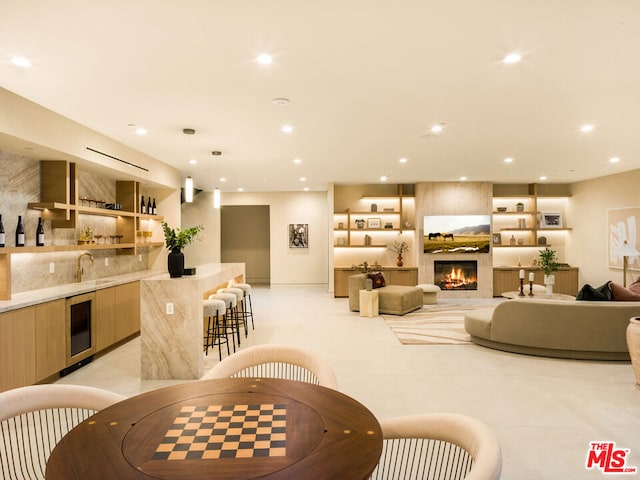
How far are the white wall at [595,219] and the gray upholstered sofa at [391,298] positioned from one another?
4.27 m

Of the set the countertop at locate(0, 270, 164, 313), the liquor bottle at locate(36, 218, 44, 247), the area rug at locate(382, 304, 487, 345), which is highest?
the liquor bottle at locate(36, 218, 44, 247)

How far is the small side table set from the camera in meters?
7.28

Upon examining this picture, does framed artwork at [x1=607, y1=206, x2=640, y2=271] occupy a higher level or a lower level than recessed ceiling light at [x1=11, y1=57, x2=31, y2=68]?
lower

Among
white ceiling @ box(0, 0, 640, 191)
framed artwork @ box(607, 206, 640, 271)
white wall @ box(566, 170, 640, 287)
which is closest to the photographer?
white ceiling @ box(0, 0, 640, 191)

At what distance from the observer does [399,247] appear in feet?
33.1

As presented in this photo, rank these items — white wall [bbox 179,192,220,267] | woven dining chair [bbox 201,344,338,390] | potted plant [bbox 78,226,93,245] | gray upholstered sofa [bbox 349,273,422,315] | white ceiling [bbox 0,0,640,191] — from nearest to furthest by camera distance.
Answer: woven dining chair [bbox 201,344,338,390] < white ceiling [bbox 0,0,640,191] < potted plant [bbox 78,226,93,245] < gray upholstered sofa [bbox 349,273,422,315] < white wall [bbox 179,192,220,267]

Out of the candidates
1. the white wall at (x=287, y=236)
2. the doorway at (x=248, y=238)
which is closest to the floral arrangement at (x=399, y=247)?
the white wall at (x=287, y=236)

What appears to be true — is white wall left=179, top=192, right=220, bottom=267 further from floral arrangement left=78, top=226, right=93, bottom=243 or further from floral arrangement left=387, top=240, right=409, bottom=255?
floral arrangement left=78, top=226, right=93, bottom=243

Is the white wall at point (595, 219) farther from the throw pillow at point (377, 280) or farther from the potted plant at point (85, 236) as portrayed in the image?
the potted plant at point (85, 236)

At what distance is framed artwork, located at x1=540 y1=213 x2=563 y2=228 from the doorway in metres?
7.74

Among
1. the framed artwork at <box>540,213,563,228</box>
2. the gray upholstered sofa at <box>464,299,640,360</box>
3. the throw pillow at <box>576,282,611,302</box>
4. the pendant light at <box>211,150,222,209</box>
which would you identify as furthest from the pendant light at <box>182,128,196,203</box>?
the framed artwork at <box>540,213,563,228</box>

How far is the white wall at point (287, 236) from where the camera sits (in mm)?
11828

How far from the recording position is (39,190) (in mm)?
4680

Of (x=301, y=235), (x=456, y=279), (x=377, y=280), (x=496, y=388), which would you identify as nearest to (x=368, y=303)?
(x=377, y=280)
